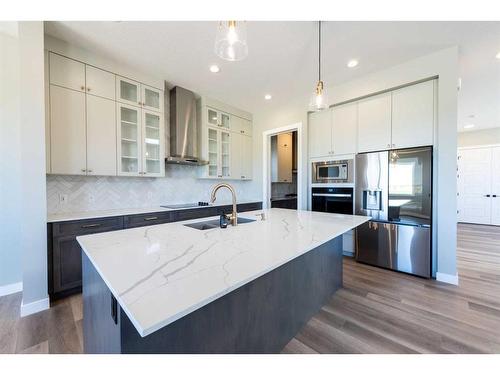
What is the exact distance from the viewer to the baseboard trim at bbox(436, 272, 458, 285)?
8.11 feet

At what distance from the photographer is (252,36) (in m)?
2.22

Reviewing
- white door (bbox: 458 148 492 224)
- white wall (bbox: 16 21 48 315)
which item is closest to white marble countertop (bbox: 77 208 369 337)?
white wall (bbox: 16 21 48 315)

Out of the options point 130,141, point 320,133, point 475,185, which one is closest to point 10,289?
point 130,141

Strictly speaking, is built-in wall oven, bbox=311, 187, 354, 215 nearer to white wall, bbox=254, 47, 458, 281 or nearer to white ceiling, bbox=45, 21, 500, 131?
white wall, bbox=254, 47, 458, 281

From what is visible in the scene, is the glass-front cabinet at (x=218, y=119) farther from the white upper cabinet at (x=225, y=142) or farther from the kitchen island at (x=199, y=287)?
the kitchen island at (x=199, y=287)

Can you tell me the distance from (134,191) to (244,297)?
2.69 metres

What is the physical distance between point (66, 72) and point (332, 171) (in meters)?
3.66

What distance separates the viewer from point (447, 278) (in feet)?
8.23

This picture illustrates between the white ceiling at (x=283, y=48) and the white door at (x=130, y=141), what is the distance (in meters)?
0.61

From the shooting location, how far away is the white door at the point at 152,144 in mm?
3031

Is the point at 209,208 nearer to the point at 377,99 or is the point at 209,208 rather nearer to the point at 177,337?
the point at 177,337

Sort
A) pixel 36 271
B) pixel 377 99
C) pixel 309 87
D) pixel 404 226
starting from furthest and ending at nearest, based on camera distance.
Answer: pixel 309 87 → pixel 377 99 → pixel 404 226 → pixel 36 271

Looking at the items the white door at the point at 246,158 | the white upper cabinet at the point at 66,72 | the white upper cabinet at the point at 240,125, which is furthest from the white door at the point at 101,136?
the white door at the point at 246,158

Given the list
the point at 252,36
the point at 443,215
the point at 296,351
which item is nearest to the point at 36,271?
the point at 296,351
